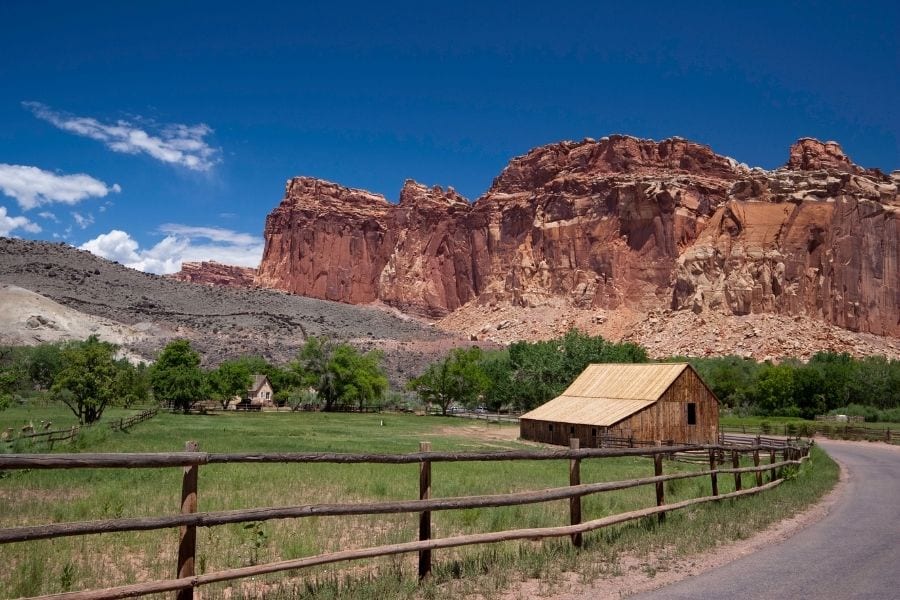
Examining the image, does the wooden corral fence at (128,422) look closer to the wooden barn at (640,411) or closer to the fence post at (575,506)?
the wooden barn at (640,411)

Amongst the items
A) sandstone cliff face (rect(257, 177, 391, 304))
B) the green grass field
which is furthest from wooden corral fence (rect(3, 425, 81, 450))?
sandstone cliff face (rect(257, 177, 391, 304))

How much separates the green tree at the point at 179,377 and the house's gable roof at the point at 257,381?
15795 millimetres

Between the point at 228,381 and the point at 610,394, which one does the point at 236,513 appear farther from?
the point at 228,381

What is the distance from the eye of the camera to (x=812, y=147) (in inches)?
5059

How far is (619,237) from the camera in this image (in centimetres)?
13025

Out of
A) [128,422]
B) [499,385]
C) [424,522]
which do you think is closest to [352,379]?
[499,385]

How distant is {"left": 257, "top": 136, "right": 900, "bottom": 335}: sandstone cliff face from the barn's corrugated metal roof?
7283 centimetres

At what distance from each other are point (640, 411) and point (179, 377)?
38.8m

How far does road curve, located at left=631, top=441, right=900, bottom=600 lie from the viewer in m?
7.20

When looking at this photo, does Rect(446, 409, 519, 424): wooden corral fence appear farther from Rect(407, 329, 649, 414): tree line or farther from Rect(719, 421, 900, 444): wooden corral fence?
Rect(719, 421, 900, 444): wooden corral fence

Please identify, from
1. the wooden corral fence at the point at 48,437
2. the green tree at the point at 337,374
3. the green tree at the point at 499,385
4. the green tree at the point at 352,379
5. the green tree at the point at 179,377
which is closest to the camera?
the wooden corral fence at the point at 48,437

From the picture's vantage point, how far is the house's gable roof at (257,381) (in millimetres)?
73963

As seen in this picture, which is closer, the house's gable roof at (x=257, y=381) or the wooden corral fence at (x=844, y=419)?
the wooden corral fence at (x=844, y=419)

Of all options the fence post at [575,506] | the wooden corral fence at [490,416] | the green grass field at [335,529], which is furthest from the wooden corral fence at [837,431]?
A: the fence post at [575,506]
